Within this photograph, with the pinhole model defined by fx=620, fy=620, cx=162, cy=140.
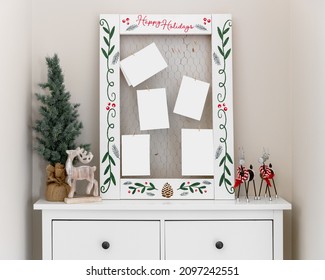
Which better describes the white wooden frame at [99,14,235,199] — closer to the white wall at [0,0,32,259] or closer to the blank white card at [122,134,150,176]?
the blank white card at [122,134,150,176]

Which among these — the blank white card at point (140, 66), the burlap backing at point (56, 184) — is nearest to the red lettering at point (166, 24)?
the blank white card at point (140, 66)

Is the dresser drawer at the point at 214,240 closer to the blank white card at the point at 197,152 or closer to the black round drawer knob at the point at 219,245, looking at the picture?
the black round drawer knob at the point at 219,245

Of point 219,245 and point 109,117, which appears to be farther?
point 109,117

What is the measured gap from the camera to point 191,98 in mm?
2834

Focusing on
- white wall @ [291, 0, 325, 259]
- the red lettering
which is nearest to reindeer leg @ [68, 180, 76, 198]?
the red lettering

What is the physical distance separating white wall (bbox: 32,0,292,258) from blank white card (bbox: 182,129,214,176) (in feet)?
0.57

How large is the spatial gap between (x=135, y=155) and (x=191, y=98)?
0.36 metres

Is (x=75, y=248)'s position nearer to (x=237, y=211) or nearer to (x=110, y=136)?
(x=110, y=136)

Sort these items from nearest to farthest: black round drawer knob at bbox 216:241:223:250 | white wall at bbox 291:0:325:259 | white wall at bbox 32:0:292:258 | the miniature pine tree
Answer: white wall at bbox 291:0:325:259
black round drawer knob at bbox 216:241:223:250
the miniature pine tree
white wall at bbox 32:0:292:258

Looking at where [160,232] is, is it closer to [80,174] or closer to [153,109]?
[80,174]

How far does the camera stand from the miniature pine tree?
2.77 metres

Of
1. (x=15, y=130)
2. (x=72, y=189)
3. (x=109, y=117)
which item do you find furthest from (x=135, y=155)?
(x=15, y=130)

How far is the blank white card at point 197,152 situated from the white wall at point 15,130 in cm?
72

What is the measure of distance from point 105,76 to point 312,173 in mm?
1015
